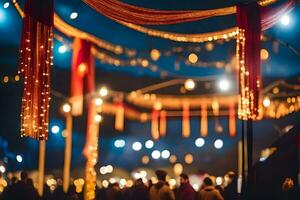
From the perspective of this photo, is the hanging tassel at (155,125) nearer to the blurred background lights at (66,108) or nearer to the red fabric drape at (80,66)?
the blurred background lights at (66,108)

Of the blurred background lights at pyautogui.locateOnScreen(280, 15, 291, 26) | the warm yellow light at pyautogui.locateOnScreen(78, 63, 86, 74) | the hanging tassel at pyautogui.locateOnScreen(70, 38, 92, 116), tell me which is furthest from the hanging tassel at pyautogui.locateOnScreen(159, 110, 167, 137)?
the blurred background lights at pyautogui.locateOnScreen(280, 15, 291, 26)

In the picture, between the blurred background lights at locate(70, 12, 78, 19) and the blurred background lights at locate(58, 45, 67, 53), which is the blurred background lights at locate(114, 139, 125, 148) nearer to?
the blurred background lights at locate(58, 45, 67, 53)

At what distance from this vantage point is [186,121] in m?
25.8

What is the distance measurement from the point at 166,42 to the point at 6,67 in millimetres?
5902

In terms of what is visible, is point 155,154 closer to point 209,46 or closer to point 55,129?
point 55,129

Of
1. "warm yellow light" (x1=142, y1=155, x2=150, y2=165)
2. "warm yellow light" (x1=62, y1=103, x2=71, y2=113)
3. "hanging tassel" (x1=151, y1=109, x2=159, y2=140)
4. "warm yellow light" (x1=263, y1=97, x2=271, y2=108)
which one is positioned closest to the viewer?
"warm yellow light" (x1=62, y1=103, x2=71, y2=113)

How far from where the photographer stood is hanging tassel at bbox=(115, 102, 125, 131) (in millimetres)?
24016

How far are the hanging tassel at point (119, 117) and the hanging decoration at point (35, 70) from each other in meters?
15.3

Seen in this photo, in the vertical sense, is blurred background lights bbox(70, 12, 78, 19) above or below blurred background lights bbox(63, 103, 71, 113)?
above

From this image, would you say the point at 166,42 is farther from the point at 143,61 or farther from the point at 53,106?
the point at 53,106

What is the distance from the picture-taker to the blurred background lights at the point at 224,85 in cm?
2191

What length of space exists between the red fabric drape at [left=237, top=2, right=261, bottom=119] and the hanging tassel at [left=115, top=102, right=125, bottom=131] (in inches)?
558

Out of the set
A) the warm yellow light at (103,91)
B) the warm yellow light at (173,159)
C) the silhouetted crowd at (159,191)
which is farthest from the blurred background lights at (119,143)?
the silhouetted crowd at (159,191)

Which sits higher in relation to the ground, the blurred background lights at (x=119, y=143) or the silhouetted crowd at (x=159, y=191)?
the blurred background lights at (x=119, y=143)
